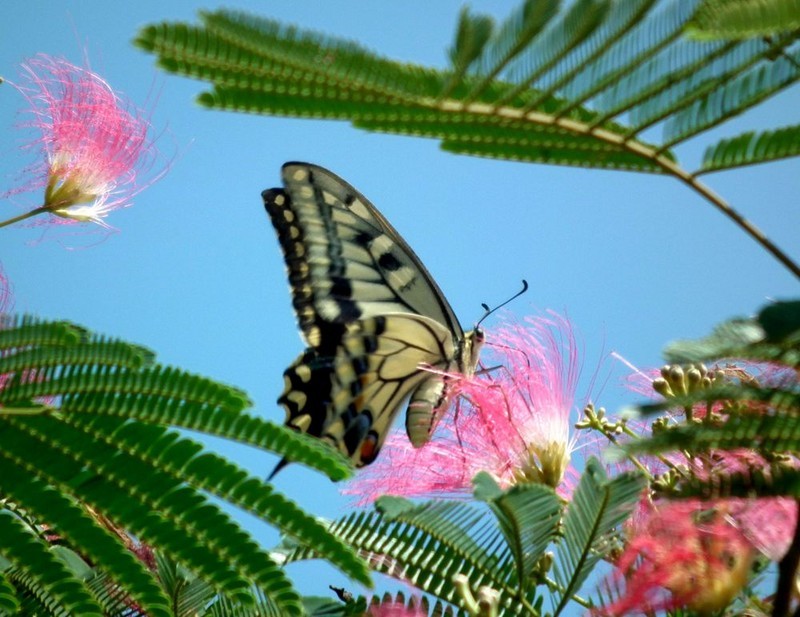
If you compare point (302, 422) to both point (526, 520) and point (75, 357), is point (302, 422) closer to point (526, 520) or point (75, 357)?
point (75, 357)

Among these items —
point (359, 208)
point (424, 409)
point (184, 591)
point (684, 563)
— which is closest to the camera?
point (684, 563)

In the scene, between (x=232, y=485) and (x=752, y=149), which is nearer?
(x=752, y=149)

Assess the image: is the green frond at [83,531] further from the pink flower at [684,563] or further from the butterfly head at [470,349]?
the butterfly head at [470,349]

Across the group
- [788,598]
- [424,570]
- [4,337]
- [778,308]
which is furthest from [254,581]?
[778,308]

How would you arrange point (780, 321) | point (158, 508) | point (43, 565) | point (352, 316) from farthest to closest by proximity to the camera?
point (352, 316), point (43, 565), point (158, 508), point (780, 321)

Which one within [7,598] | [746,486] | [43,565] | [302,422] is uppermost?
[746,486]

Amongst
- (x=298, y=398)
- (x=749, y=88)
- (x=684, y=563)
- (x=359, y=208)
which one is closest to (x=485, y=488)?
(x=684, y=563)

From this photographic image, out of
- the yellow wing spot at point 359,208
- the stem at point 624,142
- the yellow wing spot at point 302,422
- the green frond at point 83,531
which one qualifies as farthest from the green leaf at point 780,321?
the yellow wing spot at point 359,208

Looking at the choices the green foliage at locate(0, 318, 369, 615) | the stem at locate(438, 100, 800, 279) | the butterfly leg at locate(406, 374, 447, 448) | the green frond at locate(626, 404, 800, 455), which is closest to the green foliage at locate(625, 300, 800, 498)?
the green frond at locate(626, 404, 800, 455)
